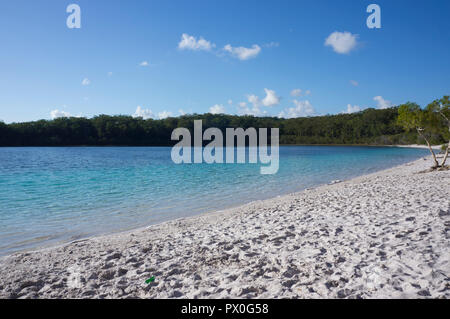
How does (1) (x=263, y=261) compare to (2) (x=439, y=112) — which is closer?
(1) (x=263, y=261)

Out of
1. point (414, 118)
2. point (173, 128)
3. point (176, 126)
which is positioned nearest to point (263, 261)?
point (414, 118)

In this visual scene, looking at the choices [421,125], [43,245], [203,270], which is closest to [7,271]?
[43,245]

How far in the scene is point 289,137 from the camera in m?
126

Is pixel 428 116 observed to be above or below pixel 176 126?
below

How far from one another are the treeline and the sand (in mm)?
89150

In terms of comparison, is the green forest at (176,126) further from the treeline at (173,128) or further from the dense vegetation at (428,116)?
the dense vegetation at (428,116)

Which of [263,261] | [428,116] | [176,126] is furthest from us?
[176,126]

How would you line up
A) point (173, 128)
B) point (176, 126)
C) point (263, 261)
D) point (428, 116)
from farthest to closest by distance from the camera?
point (176, 126) → point (173, 128) → point (428, 116) → point (263, 261)

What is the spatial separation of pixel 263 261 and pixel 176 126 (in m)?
113

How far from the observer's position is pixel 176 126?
11444cm

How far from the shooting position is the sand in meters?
3.38

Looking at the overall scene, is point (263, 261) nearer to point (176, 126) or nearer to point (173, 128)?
point (173, 128)

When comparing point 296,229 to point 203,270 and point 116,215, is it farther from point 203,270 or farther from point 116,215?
point 116,215
